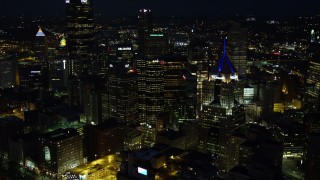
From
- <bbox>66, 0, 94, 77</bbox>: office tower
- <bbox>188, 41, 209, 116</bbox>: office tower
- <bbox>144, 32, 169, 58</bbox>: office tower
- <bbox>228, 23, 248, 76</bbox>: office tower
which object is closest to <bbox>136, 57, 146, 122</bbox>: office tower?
<bbox>188, 41, 209, 116</bbox>: office tower

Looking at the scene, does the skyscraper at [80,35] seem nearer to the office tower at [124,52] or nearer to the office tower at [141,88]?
the office tower at [124,52]

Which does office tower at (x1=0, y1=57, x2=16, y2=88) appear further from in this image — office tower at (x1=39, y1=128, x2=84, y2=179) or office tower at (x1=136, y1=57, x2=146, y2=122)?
office tower at (x1=39, y1=128, x2=84, y2=179)

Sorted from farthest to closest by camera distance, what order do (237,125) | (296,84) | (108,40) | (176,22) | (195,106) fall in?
(176,22) → (108,40) → (296,84) → (195,106) → (237,125)

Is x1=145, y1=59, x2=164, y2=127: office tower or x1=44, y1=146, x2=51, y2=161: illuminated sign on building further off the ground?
x1=145, y1=59, x2=164, y2=127: office tower

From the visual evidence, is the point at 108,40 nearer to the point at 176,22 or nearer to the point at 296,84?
the point at 176,22

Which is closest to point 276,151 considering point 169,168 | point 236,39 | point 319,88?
point 169,168

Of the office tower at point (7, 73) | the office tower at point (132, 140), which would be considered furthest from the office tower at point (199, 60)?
the office tower at point (7, 73)
